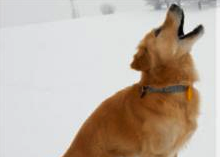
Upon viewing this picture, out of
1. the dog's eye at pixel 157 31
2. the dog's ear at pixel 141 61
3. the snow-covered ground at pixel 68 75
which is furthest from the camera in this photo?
the snow-covered ground at pixel 68 75

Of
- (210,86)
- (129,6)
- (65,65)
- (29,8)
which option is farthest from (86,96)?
(29,8)

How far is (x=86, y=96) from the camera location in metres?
5.21

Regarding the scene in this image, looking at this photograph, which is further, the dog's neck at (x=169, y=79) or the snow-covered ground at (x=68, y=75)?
the snow-covered ground at (x=68, y=75)

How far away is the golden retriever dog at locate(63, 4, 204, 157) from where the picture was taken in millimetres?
2484

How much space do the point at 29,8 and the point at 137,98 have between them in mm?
8710


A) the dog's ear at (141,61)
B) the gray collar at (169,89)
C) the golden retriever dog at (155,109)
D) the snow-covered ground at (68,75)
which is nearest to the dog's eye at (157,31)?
the golden retriever dog at (155,109)

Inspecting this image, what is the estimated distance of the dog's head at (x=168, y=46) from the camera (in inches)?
97.2

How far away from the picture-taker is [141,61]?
2455 millimetres

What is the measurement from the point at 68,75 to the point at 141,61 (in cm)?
408

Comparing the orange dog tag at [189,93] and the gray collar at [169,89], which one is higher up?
the gray collar at [169,89]

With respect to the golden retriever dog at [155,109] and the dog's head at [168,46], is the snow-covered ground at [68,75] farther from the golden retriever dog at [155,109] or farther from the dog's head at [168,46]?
the dog's head at [168,46]

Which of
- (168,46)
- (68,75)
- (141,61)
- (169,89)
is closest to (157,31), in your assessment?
(168,46)

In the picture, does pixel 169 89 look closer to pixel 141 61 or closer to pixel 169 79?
pixel 169 79

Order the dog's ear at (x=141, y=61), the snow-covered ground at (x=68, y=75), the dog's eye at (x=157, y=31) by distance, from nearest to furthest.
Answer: the dog's ear at (x=141, y=61)
the dog's eye at (x=157, y=31)
the snow-covered ground at (x=68, y=75)
